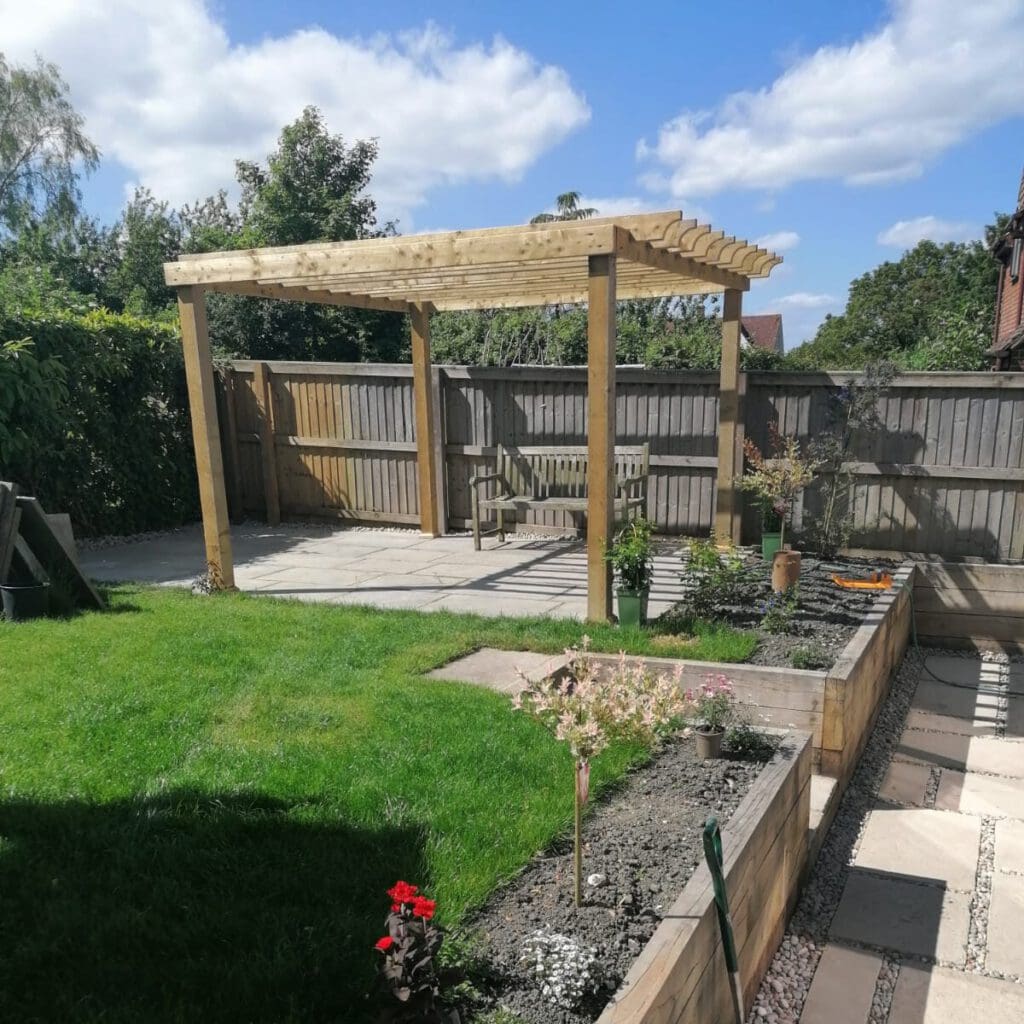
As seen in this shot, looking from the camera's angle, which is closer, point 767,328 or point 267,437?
point 267,437

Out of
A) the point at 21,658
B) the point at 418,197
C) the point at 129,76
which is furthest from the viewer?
the point at 418,197

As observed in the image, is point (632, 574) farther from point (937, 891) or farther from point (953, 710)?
point (937, 891)

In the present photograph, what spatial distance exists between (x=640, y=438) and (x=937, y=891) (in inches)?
209

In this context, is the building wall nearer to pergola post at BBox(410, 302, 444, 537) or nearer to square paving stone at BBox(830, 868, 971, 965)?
pergola post at BBox(410, 302, 444, 537)

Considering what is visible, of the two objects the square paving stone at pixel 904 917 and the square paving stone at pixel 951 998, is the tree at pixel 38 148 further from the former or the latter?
the square paving stone at pixel 951 998

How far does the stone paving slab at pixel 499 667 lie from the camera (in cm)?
405

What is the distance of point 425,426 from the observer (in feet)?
27.9

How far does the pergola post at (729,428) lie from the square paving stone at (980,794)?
328cm

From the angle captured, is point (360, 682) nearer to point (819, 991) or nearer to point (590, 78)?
point (819, 991)

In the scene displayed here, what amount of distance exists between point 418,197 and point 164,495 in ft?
38.8

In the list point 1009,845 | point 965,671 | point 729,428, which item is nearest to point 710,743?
point 1009,845

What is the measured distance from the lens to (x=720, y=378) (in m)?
7.30

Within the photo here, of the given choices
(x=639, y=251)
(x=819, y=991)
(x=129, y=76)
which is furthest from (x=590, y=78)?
(x=129, y=76)

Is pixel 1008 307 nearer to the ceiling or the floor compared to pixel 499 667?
nearer to the ceiling
